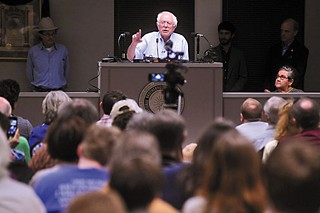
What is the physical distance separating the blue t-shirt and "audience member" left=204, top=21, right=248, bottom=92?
6437 millimetres

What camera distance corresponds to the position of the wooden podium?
299 inches

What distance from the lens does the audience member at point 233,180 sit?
2748 mm

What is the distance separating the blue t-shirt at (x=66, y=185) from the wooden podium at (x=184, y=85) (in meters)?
Answer: 4.18

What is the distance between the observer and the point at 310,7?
10.6 meters

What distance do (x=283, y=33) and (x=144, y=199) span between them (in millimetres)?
7607

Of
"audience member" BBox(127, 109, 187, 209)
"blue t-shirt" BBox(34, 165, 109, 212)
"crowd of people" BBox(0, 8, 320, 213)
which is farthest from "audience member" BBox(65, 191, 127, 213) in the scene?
"audience member" BBox(127, 109, 187, 209)

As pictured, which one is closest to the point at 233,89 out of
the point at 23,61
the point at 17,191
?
the point at 23,61

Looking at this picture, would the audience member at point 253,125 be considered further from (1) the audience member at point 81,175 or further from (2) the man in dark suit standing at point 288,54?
(2) the man in dark suit standing at point 288,54

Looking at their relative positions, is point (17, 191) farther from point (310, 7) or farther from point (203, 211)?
point (310, 7)

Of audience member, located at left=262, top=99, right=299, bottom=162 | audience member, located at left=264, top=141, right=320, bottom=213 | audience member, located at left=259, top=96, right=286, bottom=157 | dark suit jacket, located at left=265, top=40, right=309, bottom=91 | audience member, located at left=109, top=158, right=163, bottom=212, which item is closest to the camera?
audience member, located at left=109, top=158, right=163, bottom=212

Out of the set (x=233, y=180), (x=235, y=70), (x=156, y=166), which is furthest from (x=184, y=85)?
(x=156, y=166)

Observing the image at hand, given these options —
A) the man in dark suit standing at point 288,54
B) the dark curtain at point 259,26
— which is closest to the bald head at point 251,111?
the man in dark suit standing at point 288,54

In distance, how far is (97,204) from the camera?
219 cm

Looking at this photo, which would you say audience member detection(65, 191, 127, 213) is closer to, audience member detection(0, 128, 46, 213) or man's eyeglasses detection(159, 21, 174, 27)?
audience member detection(0, 128, 46, 213)
